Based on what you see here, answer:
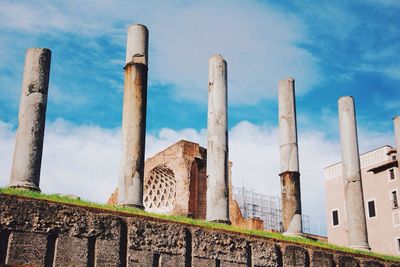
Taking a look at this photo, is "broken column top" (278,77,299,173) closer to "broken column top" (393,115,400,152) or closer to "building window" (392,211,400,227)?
"broken column top" (393,115,400,152)

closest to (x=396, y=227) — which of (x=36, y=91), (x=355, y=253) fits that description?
(x=355, y=253)

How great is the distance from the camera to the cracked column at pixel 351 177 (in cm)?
1159

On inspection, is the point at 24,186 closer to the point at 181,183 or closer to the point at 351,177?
the point at 351,177

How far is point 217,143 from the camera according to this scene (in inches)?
415

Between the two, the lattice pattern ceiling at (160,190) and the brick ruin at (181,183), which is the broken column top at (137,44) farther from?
the lattice pattern ceiling at (160,190)

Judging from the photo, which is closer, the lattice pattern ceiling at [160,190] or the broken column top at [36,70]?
the broken column top at [36,70]

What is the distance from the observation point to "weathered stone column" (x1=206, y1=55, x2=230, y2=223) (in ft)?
33.2

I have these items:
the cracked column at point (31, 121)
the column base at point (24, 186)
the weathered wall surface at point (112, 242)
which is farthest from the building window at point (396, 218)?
the column base at point (24, 186)

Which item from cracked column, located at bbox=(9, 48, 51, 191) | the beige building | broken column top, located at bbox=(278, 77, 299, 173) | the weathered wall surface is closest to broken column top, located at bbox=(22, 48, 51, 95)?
cracked column, located at bbox=(9, 48, 51, 191)

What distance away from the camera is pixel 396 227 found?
2297cm

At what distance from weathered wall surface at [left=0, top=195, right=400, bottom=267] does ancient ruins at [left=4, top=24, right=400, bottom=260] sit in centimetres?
149

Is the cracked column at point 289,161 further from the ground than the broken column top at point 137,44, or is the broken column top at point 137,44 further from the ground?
the broken column top at point 137,44

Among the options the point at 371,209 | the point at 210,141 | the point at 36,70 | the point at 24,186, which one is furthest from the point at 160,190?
the point at 24,186

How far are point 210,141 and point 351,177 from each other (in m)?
3.27
